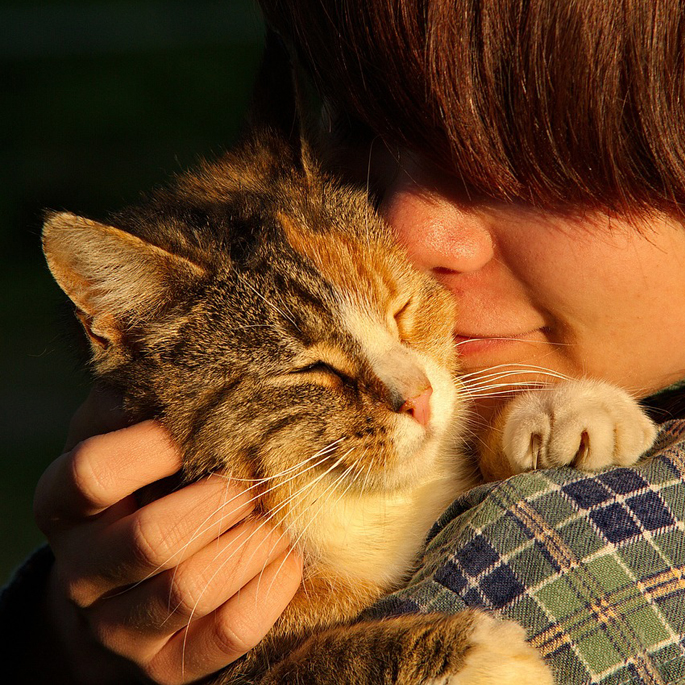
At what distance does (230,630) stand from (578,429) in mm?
694

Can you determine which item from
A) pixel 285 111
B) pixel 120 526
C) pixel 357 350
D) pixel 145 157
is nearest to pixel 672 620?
pixel 357 350

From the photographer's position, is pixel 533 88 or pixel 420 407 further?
pixel 420 407

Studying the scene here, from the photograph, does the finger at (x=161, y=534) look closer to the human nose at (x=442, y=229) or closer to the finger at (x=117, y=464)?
the finger at (x=117, y=464)

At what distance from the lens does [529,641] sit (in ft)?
3.92

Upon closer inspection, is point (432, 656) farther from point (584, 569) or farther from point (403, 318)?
point (403, 318)

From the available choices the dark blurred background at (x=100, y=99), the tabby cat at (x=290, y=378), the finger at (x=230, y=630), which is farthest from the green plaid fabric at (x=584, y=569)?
the dark blurred background at (x=100, y=99)

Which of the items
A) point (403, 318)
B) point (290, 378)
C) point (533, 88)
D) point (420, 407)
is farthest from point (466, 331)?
point (533, 88)

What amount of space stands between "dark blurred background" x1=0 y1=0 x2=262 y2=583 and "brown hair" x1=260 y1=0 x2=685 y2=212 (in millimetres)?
4555

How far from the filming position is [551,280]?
1439mm

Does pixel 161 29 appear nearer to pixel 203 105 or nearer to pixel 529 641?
pixel 203 105

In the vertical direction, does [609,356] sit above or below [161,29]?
below

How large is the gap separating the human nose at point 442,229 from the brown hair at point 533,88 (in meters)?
0.07

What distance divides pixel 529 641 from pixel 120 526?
73cm

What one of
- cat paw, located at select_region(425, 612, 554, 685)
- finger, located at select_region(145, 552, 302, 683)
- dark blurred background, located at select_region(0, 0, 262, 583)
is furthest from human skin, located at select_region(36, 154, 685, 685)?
dark blurred background, located at select_region(0, 0, 262, 583)
